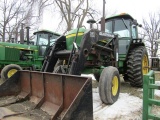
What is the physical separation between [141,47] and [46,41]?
5992 millimetres

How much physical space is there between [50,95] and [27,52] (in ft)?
25.7

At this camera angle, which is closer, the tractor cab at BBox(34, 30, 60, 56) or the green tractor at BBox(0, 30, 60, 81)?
the green tractor at BBox(0, 30, 60, 81)

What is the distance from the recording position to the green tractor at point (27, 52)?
1037 centimetres

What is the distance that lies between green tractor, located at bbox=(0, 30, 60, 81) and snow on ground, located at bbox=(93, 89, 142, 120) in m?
5.67

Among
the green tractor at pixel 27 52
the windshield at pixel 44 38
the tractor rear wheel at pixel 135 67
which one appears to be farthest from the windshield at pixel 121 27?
the windshield at pixel 44 38

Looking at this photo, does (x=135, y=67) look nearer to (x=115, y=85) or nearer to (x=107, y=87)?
(x=115, y=85)

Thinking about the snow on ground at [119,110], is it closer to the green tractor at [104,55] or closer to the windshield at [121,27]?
the green tractor at [104,55]

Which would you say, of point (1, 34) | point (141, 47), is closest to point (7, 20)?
point (1, 34)

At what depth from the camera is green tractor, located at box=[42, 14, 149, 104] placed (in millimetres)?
5031

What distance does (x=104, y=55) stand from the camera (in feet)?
20.4

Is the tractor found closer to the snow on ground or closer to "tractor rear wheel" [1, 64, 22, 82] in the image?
the snow on ground

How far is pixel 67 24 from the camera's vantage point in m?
24.0

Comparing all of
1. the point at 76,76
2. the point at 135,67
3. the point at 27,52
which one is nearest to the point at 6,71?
the point at 27,52

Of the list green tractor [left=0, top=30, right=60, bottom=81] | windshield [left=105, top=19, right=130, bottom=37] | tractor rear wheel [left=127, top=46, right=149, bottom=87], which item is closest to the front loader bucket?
tractor rear wheel [left=127, top=46, right=149, bottom=87]
